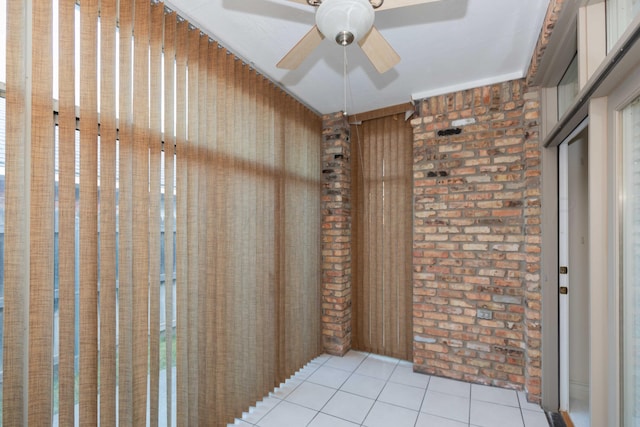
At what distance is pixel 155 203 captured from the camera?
1695 mm

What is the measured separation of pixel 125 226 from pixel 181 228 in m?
0.33

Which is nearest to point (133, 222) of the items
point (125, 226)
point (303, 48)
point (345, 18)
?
point (125, 226)

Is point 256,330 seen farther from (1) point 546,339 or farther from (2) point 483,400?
(1) point 546,339

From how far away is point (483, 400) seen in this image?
2.51 m

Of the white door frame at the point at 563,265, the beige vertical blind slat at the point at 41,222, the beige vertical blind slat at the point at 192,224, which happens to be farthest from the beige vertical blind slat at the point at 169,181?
the white door frame at the point at 563,265

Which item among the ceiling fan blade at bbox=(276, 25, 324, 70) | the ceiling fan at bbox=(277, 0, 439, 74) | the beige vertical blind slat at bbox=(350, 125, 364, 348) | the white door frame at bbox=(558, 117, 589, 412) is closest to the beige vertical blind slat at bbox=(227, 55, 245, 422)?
the ceiling fan blade at bbox=(276, 25, 324, 70)

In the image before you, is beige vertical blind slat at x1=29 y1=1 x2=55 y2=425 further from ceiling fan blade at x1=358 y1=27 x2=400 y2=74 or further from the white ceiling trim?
the white ceiling trim

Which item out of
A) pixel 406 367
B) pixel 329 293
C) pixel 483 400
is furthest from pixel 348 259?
pixel 483 400

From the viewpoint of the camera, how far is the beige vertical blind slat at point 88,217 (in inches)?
54.7

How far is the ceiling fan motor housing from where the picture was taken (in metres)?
1.14

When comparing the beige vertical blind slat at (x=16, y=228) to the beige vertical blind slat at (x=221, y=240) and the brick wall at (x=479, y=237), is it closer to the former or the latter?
the beige vertical blind slat at (x=221, y=240)

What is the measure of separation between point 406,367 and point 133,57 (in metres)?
3.46

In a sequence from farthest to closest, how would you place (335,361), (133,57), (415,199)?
(335,361) → (415,199) → (133,57)

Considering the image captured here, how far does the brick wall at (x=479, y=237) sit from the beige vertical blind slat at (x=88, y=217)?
8.57 ft
